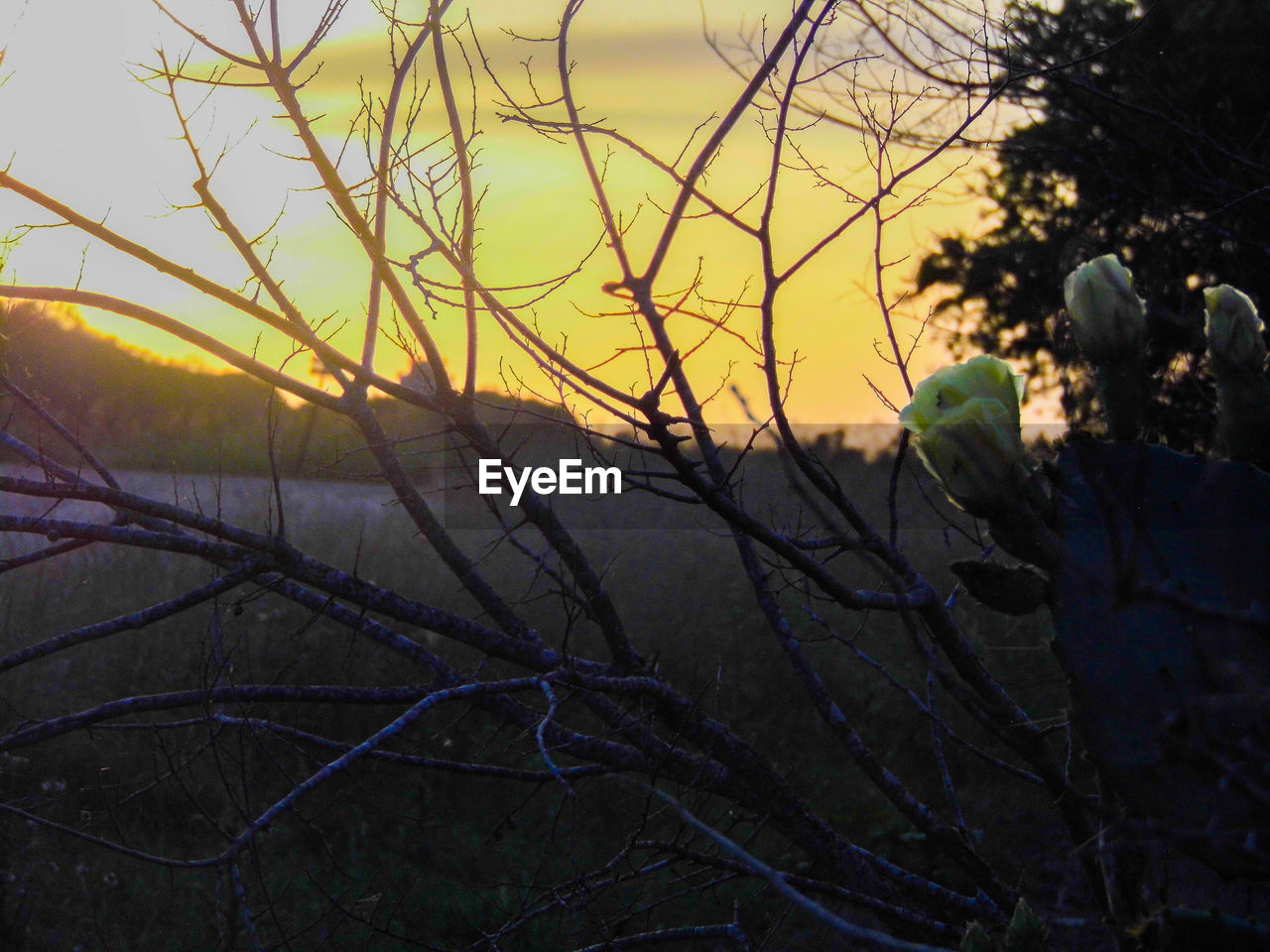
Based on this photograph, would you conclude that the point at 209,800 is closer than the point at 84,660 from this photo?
Yes

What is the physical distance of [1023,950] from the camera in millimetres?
1197

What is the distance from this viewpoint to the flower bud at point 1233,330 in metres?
1.23

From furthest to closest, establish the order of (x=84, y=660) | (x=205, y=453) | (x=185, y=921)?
(x=205, y=453) → (x=84, y=660) → (x=185, y=921)

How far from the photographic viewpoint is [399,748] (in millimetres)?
7867

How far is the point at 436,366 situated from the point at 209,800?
547 centimetres

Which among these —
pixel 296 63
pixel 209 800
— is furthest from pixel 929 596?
pixel 209 800

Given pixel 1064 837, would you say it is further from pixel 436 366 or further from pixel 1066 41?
pixel 436 366

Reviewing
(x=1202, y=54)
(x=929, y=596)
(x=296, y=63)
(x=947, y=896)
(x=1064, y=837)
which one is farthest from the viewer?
(x=1064, y=837)

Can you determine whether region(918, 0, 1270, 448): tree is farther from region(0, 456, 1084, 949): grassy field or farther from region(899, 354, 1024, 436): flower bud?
region(899, 354, 1024, 436): flower bud

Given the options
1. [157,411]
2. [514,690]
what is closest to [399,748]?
[514,690]

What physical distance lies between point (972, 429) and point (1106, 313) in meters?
0.32

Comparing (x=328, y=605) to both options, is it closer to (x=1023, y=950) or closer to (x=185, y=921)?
(x=1023, y=950)

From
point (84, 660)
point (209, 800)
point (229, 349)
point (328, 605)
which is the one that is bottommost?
point (209, 800)

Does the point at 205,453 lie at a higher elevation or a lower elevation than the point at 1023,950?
higher
